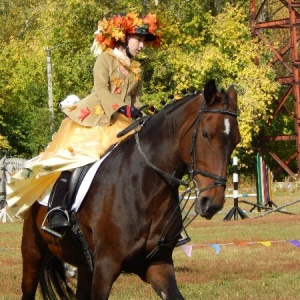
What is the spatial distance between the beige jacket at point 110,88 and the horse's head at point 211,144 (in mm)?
1389

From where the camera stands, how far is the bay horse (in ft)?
23.5

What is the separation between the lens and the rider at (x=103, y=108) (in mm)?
8648

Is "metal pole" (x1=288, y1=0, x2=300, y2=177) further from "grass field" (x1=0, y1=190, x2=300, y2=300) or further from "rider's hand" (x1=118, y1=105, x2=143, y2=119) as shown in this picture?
"rider's hand" (x1=118, y1=105, x2=143, y2=119)

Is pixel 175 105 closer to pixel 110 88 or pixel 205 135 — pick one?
pixel 205 135

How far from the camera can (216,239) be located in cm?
1911

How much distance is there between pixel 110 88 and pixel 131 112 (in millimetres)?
460

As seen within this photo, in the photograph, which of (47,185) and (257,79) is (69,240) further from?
(257,79)

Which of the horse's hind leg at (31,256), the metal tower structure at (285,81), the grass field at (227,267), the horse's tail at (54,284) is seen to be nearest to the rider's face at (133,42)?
the horse's hind leg at (31,256)

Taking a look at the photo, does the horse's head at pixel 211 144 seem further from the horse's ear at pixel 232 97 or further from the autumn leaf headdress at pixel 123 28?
the autumn leaf headdress at pixel 123 28

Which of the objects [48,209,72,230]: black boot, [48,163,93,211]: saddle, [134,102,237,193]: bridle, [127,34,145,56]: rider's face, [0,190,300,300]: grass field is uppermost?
[127,34,145,56]: rider's face

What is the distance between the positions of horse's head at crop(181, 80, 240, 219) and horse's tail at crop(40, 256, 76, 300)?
270 cm

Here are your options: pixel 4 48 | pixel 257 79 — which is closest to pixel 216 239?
pixel 257 79

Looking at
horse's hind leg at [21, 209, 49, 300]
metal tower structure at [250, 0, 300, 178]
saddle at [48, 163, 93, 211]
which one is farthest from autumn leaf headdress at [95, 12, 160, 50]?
metal tower structure at [250, 0, 300, 178]

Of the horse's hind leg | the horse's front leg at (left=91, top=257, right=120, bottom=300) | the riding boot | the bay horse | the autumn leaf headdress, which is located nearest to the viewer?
the bay horse
